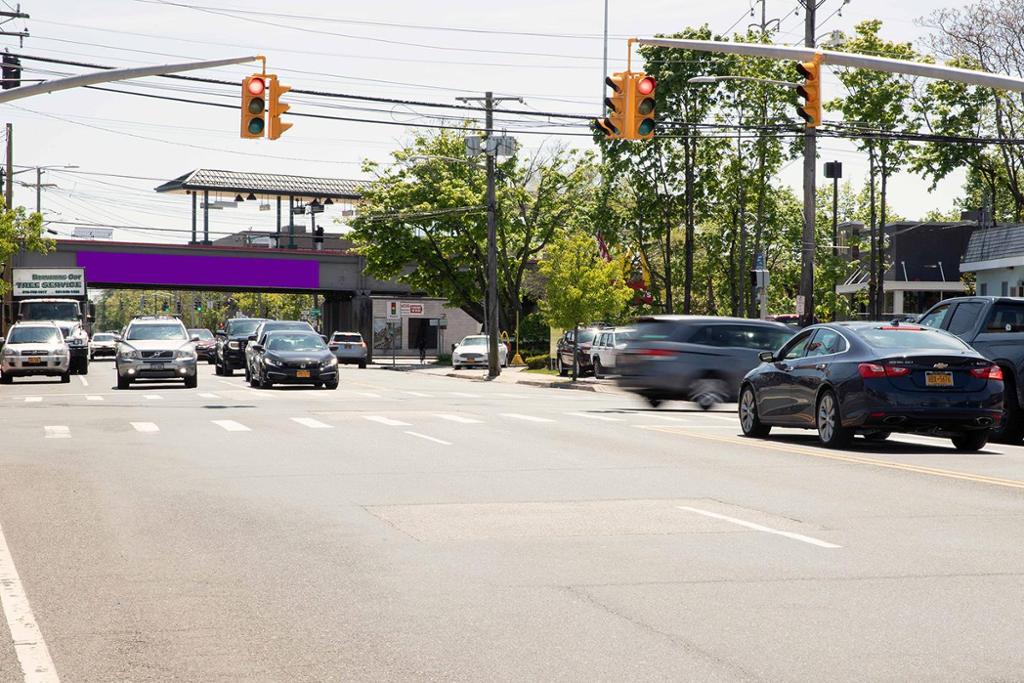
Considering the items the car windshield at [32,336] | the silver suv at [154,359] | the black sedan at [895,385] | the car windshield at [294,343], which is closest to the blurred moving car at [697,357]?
the black sedan at [895,385]

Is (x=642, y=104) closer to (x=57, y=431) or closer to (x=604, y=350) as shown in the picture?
(x=57, y=431)

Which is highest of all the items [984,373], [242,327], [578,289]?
[578,289]

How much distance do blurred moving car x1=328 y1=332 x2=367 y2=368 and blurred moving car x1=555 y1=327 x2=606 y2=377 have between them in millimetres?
12399

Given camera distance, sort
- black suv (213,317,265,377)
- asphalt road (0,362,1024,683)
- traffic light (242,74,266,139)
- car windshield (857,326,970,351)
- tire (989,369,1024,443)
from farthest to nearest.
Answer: black suv (213,317,265,377) < traffic light (242,74,266,139) < tire (989,369,1024,443) < car windshield (857,326,970,351) < asphalt road (0,362,1024,683)

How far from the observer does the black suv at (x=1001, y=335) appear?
18.5m

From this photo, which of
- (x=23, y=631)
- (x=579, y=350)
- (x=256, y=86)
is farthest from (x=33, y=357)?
(x=23, y=631)

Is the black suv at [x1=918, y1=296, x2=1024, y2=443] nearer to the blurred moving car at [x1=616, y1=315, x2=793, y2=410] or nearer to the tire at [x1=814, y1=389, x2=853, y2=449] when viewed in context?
the tire at [x1=814, y1=389, x2=853, y2=449]

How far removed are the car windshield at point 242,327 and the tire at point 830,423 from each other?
3396 centimetres

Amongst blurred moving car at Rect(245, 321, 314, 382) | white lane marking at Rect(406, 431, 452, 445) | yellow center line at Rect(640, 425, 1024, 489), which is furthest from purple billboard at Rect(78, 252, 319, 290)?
yellow center line at Rect(640, 425, 1024, 489)

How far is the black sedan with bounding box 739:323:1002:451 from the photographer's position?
1683cm

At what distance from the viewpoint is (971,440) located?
17.6m

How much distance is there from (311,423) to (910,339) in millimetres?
9528

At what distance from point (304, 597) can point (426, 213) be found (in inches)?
2397

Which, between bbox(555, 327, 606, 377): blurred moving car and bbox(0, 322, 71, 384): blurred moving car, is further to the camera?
bbox(555, 327, 606, 377): blurred moving car
